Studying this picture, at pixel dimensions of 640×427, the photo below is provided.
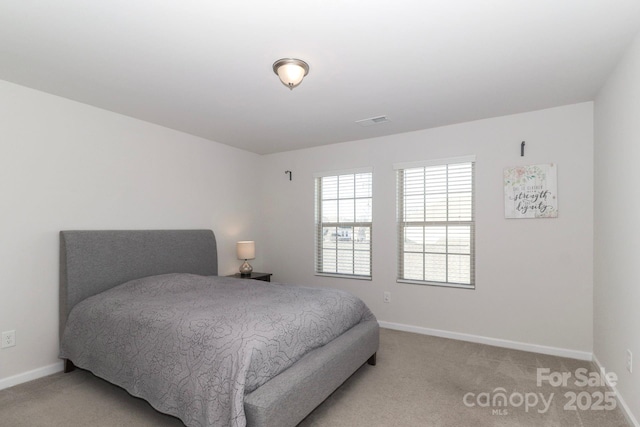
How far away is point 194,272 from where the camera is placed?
4004mm

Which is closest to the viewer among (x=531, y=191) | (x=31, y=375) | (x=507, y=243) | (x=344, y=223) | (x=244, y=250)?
(x=31, y=375)

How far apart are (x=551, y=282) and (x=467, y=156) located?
152 centimetres

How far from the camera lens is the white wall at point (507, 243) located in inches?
128

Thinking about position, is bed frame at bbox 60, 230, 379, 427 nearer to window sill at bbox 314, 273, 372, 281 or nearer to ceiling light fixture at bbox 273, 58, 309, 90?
window sill at bbox 314, 273, 372, 281

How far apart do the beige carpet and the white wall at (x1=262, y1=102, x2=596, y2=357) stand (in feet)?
1.47

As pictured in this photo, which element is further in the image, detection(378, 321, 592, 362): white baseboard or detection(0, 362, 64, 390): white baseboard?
detection(378, 321, 592, 362): white baseboard

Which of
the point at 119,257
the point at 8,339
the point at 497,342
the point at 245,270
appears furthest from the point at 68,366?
the point at 497,342

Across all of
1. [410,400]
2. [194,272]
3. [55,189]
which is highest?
[55,189]

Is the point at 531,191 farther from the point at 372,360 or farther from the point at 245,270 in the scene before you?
the point at 245,270

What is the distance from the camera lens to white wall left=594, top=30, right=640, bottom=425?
210 centimetres

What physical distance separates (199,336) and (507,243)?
10.3 ft

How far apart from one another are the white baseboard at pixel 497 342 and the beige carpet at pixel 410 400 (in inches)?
4.4

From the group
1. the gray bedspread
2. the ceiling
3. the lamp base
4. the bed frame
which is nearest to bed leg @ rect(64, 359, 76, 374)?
the bed frame

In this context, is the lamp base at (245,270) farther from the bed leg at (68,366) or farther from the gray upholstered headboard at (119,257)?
the bed leg at (68,366)
